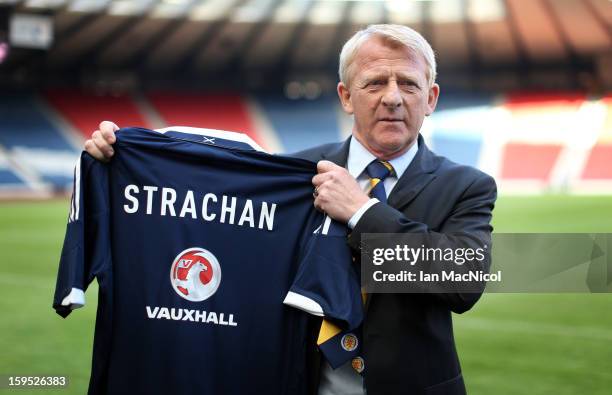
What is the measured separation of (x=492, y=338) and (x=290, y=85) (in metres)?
21.5

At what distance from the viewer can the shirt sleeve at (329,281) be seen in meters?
1.86

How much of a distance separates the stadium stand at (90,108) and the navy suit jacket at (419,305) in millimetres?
22762

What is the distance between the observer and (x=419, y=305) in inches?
74.8

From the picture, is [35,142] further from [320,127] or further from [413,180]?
[413,180]

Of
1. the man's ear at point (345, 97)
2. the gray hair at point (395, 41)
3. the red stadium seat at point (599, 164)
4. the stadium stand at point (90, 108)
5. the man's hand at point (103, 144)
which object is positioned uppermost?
the stadium stand at point (90, 108)

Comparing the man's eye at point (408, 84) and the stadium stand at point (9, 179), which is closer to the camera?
the man's eye at point (408, 84)

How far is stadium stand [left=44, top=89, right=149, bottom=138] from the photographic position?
24.0m

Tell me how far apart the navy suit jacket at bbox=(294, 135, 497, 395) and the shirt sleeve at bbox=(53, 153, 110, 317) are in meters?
0.69

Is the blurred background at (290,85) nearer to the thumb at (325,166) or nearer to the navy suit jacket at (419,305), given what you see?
the thumb at (325,166)

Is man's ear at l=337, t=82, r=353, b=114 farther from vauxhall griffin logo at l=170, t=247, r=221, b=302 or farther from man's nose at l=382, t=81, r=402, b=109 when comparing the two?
vauxhall griffin logo at l=170, t=247, r=221, b=302

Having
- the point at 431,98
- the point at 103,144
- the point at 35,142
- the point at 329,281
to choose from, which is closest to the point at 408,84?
the point at 431,98

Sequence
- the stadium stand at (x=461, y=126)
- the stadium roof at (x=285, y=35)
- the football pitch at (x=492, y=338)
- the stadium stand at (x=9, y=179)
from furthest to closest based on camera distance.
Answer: the stadium stand at (x=461, y=126) → the stadium stand at (x=9, y=179) → the stadium roof at (x=285, y=35) → the football pitch at (x=492, y=338)

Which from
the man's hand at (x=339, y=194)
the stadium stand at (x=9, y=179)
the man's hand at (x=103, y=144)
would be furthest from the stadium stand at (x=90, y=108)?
the man's hand at (x=339, y=194)

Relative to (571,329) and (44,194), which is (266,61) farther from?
(571,329)
